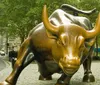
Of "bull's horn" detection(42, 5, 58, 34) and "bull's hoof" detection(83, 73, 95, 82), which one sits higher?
"bull's horn" detection(42, 5, 58, 34)

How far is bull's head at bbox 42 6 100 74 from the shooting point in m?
4.02

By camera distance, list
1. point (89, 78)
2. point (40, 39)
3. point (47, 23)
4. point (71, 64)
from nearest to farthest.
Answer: point (71, 64)
point (47, 23)
point (40, 39)
point (89, 78)

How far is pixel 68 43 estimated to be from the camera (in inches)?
164

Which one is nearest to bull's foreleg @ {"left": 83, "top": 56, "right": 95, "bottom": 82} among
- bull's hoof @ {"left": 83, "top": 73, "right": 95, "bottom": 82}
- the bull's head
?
bull's hoof @ {"left": 83, "top": 73, "right": 95, "bottom": 82}

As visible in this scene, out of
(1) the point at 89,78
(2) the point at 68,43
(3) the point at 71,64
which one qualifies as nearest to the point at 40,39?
(2) the point at 68,43

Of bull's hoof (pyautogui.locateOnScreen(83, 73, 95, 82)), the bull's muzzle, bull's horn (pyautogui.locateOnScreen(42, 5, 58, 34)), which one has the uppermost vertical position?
bull's horn (pyautogui.locateOnScreen(42, 5, 58, 34))

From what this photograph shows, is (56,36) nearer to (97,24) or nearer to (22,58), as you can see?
(97,24)

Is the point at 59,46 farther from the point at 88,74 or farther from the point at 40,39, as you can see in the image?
the point at 88,74

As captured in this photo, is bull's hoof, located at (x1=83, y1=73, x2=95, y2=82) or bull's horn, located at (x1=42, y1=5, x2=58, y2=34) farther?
bull's hoof, located at (x1=83, y1=73, x2=95, y2=82)

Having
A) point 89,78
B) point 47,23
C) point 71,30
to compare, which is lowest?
point 89,78

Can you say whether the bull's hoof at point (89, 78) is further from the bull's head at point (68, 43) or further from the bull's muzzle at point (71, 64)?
A: the bull's muzzle at point (71, 64)

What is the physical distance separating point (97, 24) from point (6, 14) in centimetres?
2282

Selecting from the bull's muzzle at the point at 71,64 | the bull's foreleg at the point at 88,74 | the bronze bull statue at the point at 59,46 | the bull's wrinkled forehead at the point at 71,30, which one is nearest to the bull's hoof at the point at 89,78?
the bull's foreleg at the point at 88,74

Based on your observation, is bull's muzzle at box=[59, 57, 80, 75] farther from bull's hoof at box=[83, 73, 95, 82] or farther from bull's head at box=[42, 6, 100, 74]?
bull's hoof at box=[83, 73, 95, 82]
